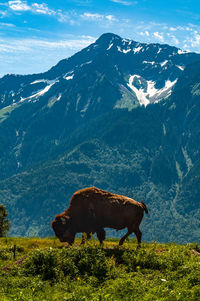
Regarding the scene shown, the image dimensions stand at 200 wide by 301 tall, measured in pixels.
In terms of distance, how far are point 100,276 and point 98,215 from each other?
Result: 22.5ft

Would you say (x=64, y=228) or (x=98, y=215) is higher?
(x=98, y=215)

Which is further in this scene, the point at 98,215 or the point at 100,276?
the point at 98,215

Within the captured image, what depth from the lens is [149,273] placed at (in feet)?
59.4

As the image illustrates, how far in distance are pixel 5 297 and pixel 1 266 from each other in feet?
18.5

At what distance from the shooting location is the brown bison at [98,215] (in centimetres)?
2350

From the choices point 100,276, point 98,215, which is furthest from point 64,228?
point 100,276

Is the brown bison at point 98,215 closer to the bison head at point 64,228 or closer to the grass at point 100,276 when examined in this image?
the bison head at point 64,228

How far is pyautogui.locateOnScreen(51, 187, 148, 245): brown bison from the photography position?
77.1 feet

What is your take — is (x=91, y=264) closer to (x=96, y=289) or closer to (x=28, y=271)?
(x=96, y=289)

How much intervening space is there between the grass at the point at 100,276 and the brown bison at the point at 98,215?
2616mm

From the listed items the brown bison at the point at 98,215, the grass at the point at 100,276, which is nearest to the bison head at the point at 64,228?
the brown bison at the point at 98,215

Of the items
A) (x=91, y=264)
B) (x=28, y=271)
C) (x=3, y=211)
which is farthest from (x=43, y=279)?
(x=3, y=211)

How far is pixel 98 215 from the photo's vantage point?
2388 cm

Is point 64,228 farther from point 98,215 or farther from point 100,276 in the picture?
point 100,276
